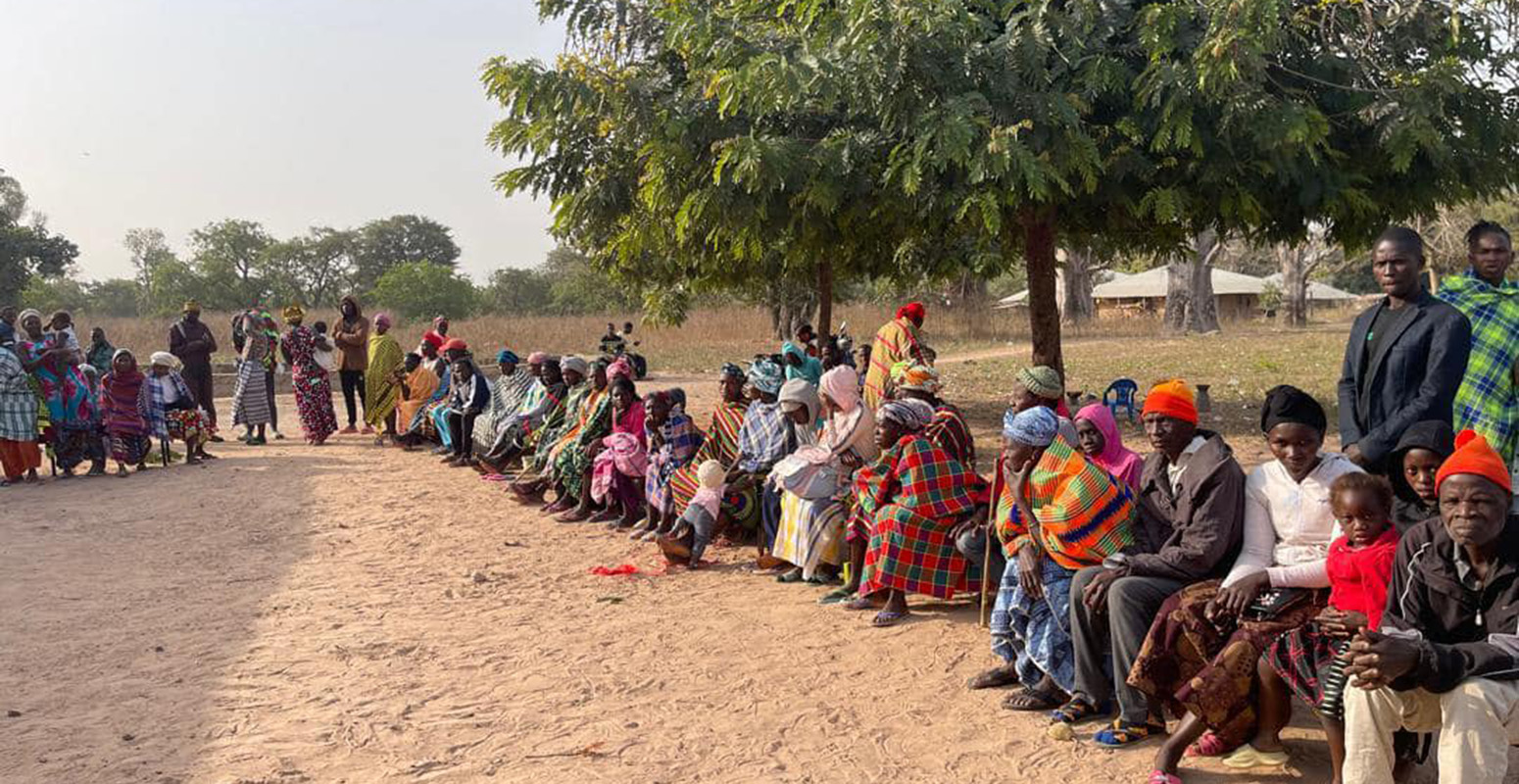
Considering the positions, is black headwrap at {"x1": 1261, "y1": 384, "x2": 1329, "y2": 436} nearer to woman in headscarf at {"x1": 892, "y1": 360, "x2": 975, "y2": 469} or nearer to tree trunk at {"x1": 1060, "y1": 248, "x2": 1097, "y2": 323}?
woman in headscarf at {"x1": 892, "y1": 360, "x2": 975, "y2": 469}

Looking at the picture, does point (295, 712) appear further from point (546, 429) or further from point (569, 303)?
point (569, 303)

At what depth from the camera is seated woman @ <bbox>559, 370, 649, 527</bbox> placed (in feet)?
27.1

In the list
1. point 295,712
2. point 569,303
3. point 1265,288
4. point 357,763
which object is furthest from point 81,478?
point 1265,288

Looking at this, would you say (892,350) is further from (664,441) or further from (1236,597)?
(1236,597)

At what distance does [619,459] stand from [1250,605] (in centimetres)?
510

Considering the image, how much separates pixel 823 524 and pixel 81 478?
28.1ft

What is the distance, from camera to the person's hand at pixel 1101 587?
4262 millimetres

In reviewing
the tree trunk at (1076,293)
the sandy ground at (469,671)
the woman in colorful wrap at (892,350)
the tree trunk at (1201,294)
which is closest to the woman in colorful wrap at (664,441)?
the sandy ground at (469,671)

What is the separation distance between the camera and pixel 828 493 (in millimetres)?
6512

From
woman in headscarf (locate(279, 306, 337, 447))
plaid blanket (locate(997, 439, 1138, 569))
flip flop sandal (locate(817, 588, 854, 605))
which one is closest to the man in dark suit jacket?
plaid blanket (locate(997, 439, 1138, 569))

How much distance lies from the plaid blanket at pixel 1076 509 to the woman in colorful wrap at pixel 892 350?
158 inches

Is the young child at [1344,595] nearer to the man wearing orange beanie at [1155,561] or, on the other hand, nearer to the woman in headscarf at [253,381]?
the man wearing orange beanie at [1155,561]

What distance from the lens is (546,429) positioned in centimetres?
979

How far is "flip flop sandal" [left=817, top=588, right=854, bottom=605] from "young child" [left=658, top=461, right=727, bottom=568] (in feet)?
3.86
